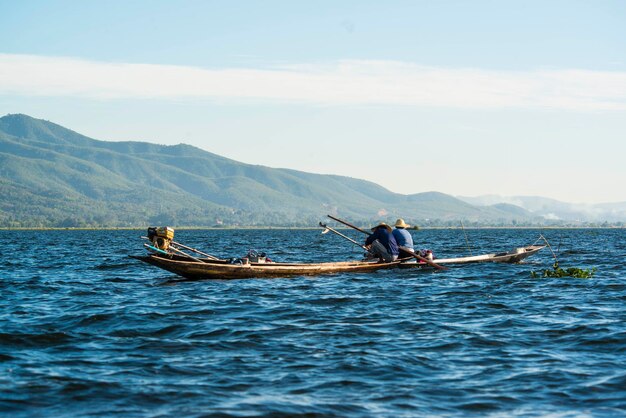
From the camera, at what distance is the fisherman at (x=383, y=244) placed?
3491cm

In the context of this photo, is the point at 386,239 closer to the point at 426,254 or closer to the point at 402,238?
the point at 402,238

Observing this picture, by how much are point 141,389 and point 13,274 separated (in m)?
27.5

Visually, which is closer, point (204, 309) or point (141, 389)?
point (141, 389)

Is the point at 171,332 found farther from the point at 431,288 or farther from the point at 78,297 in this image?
the point at 431,288

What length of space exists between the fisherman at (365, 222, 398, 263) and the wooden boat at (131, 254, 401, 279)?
439 mm

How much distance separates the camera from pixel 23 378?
1409 centimetres

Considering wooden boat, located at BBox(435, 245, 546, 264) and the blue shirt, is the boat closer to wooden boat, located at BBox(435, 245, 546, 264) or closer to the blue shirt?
the blue shirt

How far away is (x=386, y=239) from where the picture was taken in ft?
115

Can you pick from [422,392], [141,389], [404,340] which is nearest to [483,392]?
[422,392]

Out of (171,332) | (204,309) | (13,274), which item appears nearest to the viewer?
(171,332)

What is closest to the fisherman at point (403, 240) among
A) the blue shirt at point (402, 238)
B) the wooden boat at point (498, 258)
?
the blue shirt at point (402, 238)

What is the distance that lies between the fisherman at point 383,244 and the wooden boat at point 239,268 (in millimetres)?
439

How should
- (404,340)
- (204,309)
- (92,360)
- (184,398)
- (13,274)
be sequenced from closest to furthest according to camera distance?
(184,398), (92,360), (404,340), (204,309), (13,274)

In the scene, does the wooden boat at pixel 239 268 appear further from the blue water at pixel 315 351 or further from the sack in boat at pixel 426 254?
the sack in boat at pixel 426 254
